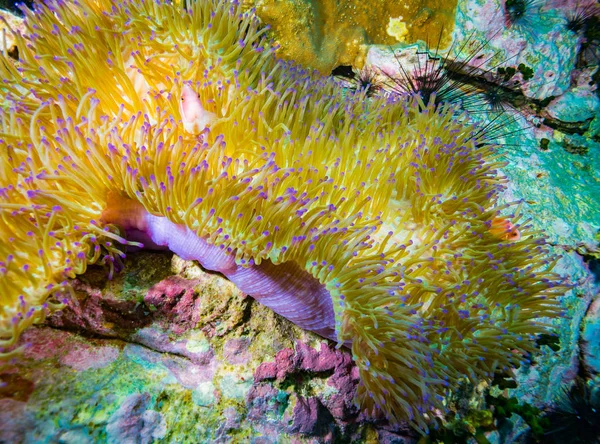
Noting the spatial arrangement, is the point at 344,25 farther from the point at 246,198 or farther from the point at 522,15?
the point at 246,198

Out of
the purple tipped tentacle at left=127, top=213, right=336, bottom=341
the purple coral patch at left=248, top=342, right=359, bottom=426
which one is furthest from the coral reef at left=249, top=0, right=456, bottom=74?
the purple coral patch at left=248, top=342, right=359, bottom=426

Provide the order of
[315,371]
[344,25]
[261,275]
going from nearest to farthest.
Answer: [261,275]
[315,371]
[344,25]

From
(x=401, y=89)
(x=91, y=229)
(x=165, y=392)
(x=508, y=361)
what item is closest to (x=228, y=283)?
(x=165, y=392)

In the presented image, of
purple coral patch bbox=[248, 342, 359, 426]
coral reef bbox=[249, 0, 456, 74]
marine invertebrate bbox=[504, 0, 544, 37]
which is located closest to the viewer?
purple coral patch bbox=[248, 342, 359, 426]

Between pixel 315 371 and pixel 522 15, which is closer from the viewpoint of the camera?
pixel 315 371

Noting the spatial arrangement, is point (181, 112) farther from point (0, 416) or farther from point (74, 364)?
point (0, 416)

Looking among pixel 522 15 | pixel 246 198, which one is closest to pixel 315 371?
pixel 246 198

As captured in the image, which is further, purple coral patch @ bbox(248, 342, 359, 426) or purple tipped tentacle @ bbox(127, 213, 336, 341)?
purple coral patch @ bbox(248, 342, 359, 426)

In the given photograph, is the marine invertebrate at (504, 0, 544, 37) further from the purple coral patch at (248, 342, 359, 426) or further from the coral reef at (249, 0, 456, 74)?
the purple coral patch at (248, 342, 359, 426)
